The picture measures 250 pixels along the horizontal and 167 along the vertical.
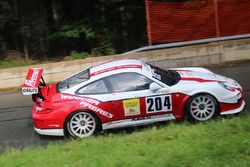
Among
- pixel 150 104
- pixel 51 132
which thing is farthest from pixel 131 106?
pixel 51 132

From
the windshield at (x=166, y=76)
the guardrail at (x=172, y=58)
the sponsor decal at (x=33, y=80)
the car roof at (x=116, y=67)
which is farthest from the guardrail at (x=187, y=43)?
the sponsor decal at (x=33, y=80)

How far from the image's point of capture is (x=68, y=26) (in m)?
19.0

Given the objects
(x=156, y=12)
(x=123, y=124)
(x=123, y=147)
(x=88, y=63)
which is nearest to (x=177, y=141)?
(x=123, y=147)

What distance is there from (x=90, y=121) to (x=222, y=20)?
8794mm

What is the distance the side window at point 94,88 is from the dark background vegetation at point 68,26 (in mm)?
8380

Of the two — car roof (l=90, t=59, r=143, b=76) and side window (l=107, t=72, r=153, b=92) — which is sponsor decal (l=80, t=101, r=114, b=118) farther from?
car roof (l=90, t=59, r=143, b=76)

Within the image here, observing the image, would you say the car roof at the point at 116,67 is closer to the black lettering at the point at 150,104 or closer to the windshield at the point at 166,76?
the windshield at the point at 166,76

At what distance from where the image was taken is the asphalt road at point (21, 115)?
10.3 m

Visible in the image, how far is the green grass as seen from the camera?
6.48m

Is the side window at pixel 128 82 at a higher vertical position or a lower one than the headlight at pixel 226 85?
higher

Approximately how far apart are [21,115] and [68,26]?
23.4 ft

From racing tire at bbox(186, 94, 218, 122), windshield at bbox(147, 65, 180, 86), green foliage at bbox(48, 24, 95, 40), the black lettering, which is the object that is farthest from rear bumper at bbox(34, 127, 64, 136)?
green foliage at bbox(48, 24, 95, 40)

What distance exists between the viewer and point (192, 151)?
22.3 ft

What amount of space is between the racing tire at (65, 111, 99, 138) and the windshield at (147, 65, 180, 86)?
4.77 feet
